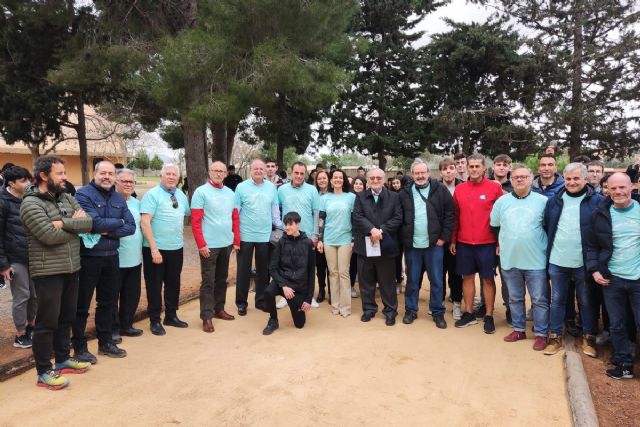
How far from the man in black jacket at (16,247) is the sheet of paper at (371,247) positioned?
3.42 metres

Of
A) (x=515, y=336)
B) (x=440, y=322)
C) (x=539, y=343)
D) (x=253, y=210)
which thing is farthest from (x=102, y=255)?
(x=539, y=343)

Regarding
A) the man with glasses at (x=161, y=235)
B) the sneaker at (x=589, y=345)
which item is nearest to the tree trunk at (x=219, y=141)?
the man with glasses at (x=161, y=235)

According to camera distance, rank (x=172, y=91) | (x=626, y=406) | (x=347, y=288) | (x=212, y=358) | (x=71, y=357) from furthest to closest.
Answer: (x=172, y=91) → (x=347, y=288) → (x=212, y=358) → (x=71, y=357) → (x=626, y=406)

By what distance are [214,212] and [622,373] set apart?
165 inches

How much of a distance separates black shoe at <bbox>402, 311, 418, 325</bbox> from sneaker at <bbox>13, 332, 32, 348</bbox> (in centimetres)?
387

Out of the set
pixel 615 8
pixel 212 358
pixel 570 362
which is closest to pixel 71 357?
pixel 212 358

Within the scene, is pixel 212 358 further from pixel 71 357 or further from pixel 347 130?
pixel 347 130

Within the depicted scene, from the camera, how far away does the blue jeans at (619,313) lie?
3.69m

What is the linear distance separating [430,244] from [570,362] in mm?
1730

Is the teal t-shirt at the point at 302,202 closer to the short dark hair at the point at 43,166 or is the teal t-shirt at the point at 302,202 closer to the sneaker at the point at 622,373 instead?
the short dark hair at the point at 43,166

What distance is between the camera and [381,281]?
518 cm

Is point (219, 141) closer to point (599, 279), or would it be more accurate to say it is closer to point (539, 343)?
point (539, 343)

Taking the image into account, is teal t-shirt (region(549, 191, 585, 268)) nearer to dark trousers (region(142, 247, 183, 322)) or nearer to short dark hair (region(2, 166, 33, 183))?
dark trousers (region(142, 247, 183, 322))

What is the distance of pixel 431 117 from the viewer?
18703 mm
